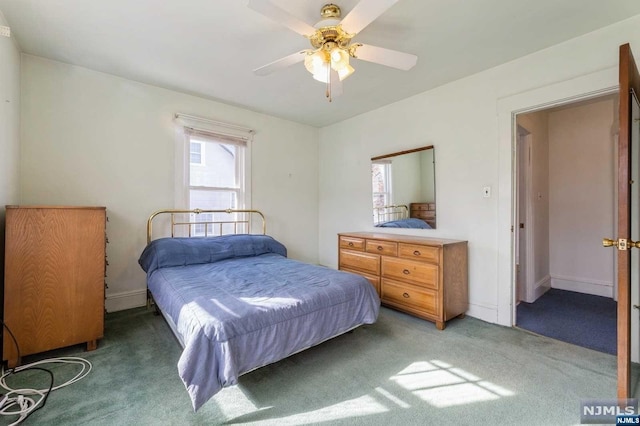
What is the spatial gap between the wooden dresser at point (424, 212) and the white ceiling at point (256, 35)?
4.47ft

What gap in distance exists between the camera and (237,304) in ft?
5.91

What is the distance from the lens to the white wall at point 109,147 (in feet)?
8.82

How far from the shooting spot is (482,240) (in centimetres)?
289

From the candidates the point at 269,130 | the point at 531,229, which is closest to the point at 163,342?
the point at 269,130

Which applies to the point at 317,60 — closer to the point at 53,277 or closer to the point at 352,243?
the point at 352,243

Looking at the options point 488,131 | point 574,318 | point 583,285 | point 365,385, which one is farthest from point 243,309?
point 583,285

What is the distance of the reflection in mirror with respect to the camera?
333 cm

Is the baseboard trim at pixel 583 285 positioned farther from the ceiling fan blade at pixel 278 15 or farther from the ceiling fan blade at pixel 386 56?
the ceiling fan blade at pixel 278 15

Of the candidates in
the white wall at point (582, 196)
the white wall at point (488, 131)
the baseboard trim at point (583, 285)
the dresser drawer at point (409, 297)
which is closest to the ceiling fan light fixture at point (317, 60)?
the white wall at point (488, 131)

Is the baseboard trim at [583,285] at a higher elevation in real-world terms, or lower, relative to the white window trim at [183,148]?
lower

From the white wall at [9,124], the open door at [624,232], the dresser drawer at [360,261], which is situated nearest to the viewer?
the open door at [624,232]

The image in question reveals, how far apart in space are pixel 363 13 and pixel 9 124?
288cm

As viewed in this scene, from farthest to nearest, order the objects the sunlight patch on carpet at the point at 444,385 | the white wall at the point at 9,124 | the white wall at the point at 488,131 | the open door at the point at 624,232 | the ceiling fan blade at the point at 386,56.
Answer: the white wall at the point at 488,131 < the white wall at the point at 9,124 < the ceiling fan blade at the point at 386,56 < the sunlight patch on carpet at the point at 444,385 < the open door at the point at 624,232

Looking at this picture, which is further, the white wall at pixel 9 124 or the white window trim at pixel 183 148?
the white window trim at pixel 183 148
